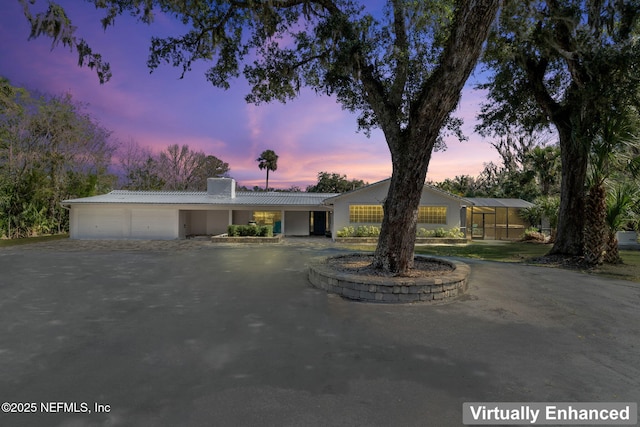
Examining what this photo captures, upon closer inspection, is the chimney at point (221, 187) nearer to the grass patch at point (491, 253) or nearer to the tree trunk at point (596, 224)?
the grass patch at point (491, 253)

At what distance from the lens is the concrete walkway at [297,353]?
2777 millimetres

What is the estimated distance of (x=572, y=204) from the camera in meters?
12.3

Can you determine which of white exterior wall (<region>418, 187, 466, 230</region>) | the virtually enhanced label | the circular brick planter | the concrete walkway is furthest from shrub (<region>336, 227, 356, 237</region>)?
the virtually enhanced label

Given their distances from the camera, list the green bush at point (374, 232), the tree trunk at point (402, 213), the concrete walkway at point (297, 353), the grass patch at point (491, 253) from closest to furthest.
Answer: the concrete walkway at point (297, 353), the tree trunk at point (402, 213), the grass patch at point (491, 253), the green bush at point (374, 232)

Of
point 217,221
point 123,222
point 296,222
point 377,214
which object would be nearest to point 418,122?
point 377,214

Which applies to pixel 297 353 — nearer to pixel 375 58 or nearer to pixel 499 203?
pixel 375 58

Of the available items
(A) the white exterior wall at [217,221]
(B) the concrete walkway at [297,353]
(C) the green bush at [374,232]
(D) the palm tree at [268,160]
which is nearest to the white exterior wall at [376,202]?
(C) the green bush at [374,232]

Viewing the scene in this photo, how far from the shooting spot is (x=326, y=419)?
2609mm

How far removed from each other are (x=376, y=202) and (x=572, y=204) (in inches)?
409

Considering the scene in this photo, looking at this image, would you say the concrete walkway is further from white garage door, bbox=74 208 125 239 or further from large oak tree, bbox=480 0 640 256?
white garage door, bbox=74 208 125 239

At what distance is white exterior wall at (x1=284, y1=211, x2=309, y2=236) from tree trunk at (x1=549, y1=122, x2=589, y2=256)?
625 inches

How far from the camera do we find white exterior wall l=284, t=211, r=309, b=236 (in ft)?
79.9

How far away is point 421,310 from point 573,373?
2430 mm

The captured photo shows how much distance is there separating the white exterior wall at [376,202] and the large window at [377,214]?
23cm
